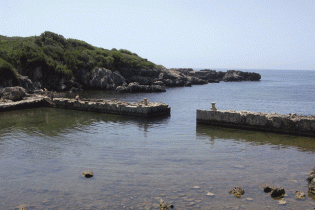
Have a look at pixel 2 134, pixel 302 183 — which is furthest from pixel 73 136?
pixel 302 183

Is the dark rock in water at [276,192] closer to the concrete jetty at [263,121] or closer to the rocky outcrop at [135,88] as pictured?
the concrete jetty at [263,121]

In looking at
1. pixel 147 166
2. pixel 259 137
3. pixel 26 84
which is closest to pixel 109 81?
pixel 26 84

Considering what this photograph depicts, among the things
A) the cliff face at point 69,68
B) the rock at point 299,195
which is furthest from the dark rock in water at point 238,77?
the rock at point 299,195

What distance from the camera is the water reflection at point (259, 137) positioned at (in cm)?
1930

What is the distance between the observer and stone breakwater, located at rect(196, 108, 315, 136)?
21734mm

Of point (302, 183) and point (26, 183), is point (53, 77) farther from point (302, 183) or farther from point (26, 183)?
point (302, 183)

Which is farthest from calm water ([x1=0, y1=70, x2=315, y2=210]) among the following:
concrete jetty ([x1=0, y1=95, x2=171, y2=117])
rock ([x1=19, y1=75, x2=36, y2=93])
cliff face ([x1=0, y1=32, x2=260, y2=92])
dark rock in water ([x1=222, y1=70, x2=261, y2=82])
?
dark rock in water ([x1=222, y1=70, x2=261, y2=82])

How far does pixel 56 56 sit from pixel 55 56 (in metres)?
0.37

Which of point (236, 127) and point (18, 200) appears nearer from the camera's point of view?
point (18, 200)

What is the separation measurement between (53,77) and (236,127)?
6095 cm

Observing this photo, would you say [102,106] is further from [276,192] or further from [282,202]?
[282,202]

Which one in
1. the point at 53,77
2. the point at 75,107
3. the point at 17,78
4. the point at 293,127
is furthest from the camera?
the point at 53,77

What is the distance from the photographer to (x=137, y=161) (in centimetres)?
1585

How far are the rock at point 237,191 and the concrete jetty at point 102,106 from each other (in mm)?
19901
